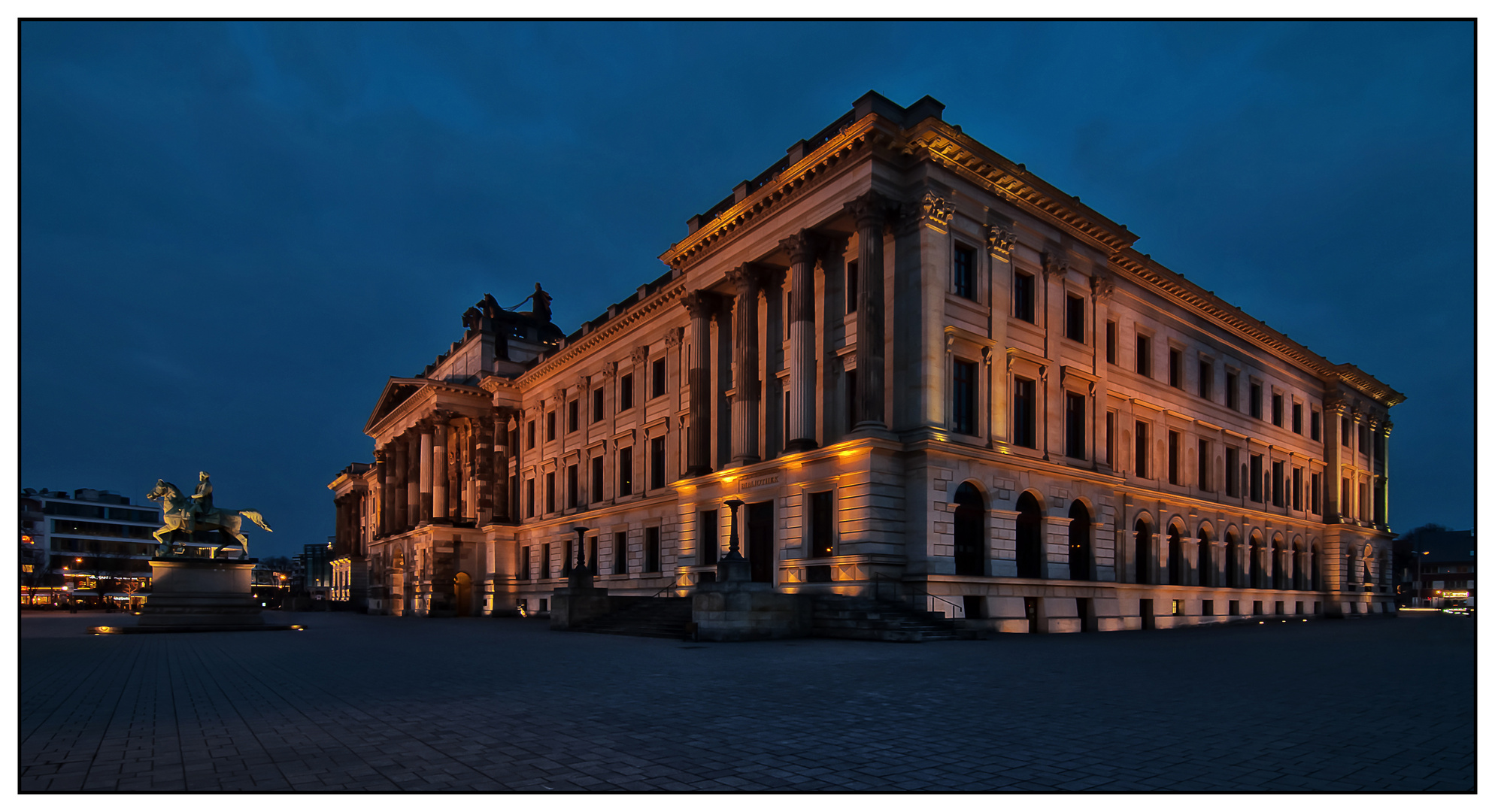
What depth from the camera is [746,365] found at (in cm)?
3328

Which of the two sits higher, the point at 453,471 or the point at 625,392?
the point at 625,392

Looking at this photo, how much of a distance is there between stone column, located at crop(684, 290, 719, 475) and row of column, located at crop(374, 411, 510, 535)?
27.2 metres

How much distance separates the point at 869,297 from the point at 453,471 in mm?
43385

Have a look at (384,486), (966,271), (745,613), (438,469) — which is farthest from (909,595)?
(384,486)

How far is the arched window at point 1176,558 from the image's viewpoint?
37.7 metres

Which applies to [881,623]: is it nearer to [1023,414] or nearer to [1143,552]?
[1023,414]

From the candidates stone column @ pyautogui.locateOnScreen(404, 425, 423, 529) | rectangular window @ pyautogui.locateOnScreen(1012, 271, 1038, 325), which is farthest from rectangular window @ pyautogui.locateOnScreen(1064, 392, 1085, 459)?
stone column @ pyautogui.locateOnScreen(404, 425, 423, 529)

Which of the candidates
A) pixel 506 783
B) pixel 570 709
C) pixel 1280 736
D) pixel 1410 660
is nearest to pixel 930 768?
pixel 506 783

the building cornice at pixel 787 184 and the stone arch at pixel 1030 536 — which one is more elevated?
the building cornice at pixel 787 184

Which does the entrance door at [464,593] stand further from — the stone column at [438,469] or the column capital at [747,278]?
the column capital at [747,278]

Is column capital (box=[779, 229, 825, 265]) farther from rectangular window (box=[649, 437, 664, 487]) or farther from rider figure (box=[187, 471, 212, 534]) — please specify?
rider figure (box=[187, 471, 212, 534])

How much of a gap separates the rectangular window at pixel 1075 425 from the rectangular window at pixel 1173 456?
8334 millimetres

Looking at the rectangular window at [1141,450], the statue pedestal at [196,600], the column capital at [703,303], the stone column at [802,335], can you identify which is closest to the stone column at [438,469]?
the statue pedestal at [196,600]

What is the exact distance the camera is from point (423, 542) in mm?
58125
